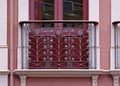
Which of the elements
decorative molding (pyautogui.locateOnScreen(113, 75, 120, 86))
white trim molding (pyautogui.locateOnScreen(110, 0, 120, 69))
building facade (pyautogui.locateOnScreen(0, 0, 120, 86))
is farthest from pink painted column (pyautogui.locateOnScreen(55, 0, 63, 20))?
decorative molding (pyautogui.locateOnScreen(113, 75, 120, 86))

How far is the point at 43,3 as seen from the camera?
51.8 feet

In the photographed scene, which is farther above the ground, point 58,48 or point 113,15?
point 113,15

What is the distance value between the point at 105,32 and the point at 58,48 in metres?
1.17

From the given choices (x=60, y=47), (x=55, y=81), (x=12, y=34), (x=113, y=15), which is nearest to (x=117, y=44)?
(x=113, y=15)

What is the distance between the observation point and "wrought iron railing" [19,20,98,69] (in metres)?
15.3

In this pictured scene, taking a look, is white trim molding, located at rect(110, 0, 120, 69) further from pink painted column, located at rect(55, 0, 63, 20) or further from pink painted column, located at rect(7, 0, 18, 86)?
pink painted column, located at rect(7, 0, 18, 86)

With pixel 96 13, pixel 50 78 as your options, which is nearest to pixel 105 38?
pixel 96 13

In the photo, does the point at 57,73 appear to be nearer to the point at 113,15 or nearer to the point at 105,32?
the point at 105,32

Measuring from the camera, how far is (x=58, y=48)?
50.2 feet

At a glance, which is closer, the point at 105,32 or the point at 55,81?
the point at 55,81

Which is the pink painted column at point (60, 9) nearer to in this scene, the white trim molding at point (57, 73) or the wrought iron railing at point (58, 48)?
the wrought iron railing at point (58, 48)

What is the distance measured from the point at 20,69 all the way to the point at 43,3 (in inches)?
68.9

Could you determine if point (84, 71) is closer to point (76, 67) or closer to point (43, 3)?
point (76, 67)

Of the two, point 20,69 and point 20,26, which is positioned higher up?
point 20,26
